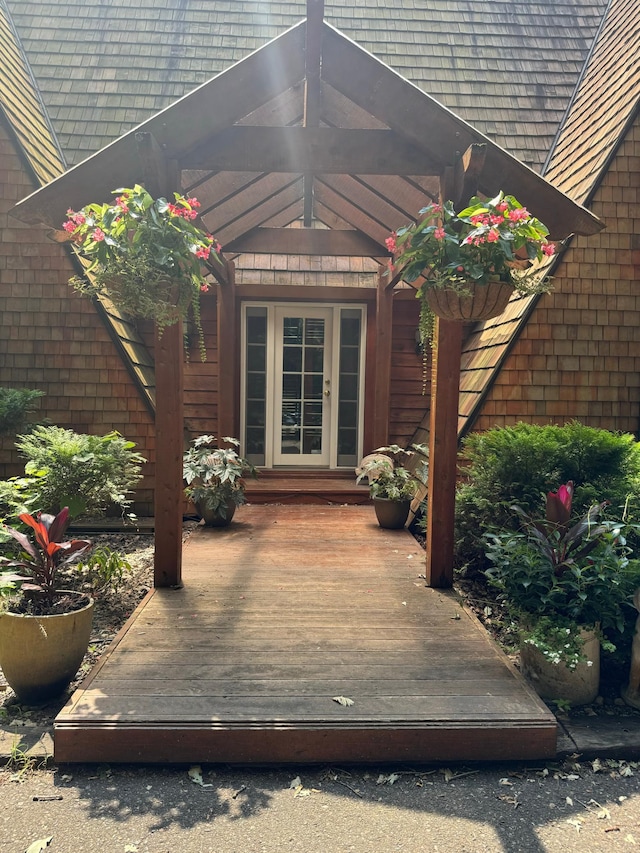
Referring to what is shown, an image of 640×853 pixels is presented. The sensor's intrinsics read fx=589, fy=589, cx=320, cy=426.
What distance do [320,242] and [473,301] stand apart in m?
2.64

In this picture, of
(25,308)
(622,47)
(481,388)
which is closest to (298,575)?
(481,388)

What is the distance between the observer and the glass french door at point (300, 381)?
6371 millimetres

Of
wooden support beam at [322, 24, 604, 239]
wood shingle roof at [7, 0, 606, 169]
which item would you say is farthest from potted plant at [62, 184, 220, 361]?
wood shingle roof at [7, 0, 606, 169]

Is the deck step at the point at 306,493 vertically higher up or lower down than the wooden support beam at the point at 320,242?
lower down

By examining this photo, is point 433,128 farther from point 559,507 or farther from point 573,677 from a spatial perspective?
point 573,677

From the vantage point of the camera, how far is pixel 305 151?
3.15 metres

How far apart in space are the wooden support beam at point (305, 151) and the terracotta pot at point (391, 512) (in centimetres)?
250

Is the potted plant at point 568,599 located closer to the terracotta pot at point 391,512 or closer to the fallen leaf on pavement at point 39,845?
the fallen leaf on pavement at point 39,845

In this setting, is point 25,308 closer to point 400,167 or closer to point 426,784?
point 400,167

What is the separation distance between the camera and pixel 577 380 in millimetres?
4984

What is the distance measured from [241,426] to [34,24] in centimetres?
535

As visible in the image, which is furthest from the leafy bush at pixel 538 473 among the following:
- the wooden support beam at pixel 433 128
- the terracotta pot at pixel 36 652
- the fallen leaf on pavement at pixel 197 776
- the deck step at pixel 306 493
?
the terracotta pot at pixel 36 652

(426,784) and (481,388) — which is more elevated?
(481,388)

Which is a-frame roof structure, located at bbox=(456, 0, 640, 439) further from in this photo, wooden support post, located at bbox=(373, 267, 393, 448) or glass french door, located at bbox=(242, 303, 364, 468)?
glass french door, located at bbox=(242, 303, 364, 468)
